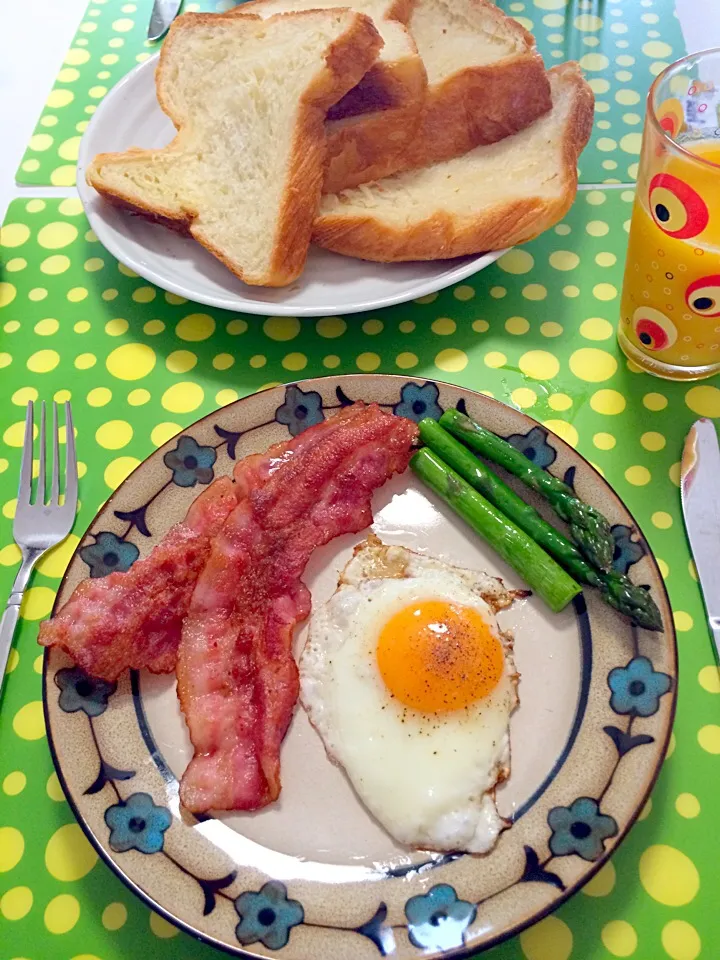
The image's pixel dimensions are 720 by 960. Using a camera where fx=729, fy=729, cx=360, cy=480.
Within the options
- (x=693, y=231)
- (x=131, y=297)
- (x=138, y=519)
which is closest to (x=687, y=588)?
(x=693, y=231)

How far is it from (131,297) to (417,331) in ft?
4.22

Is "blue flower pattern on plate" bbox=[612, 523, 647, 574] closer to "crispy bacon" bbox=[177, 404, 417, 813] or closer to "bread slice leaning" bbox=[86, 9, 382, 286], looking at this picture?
"crispy bacon" bbox=[177, 404, 417, 813]

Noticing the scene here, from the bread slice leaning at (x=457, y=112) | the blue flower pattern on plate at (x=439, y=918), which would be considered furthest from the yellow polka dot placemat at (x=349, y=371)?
the bread slice leaning at (x=457, y=112)

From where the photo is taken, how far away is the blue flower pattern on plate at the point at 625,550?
2.15 m

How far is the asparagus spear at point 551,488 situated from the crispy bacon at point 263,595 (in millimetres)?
192

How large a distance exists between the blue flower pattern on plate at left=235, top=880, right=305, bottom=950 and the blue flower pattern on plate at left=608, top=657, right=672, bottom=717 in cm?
97

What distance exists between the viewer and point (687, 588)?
92.0 inches

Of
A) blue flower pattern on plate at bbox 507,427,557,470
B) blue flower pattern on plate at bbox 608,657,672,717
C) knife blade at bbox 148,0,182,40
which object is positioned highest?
knife blade at bbox 148,0,182,40

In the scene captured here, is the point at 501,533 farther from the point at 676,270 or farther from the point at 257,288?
the point at 257,288

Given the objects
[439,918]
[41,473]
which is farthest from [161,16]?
[439,918]

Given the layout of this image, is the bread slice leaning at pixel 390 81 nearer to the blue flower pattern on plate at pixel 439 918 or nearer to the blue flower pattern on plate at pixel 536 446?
the blue flower pattern on plate at pixel 536 446

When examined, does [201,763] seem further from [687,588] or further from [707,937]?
[687,588]

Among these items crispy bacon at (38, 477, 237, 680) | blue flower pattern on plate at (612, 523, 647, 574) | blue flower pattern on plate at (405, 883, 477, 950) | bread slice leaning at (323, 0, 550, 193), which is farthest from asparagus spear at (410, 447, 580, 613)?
bread slice leaning at (323, 0, 550, 193)

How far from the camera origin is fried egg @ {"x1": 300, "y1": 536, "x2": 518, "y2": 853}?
6.23 ft
